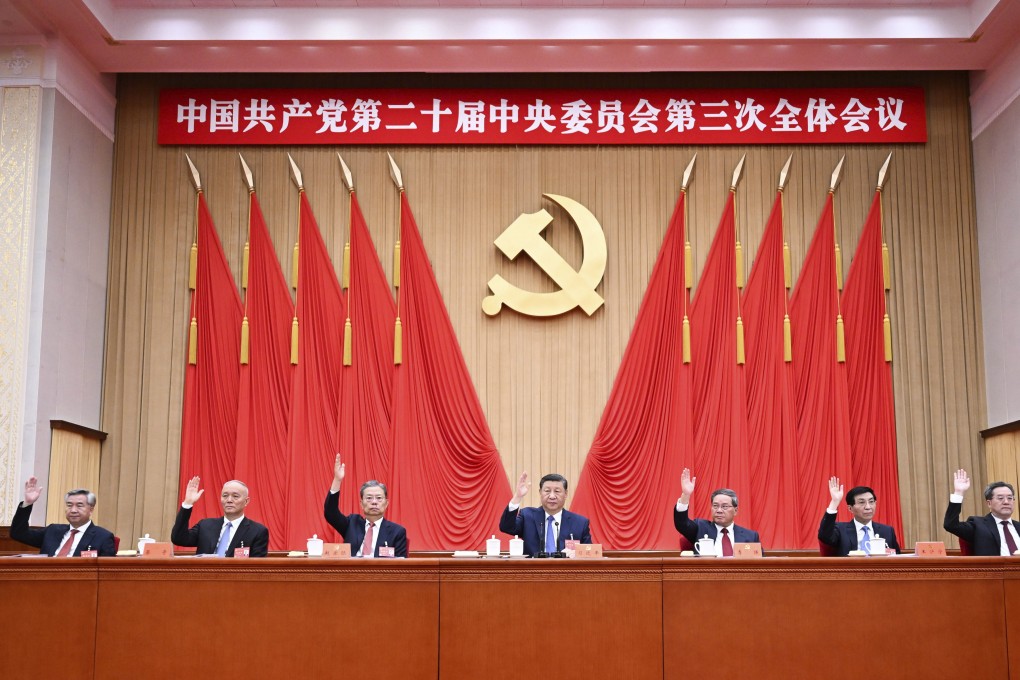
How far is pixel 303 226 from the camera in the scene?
7.80m

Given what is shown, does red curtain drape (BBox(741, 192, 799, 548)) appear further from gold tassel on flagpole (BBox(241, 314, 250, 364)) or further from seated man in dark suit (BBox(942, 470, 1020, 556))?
gold tassel on flagpole (BBox(241, 314, 250, 364))

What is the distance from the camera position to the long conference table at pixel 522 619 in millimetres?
3855

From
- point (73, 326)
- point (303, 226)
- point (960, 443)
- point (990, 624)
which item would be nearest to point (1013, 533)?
point (990, 624)

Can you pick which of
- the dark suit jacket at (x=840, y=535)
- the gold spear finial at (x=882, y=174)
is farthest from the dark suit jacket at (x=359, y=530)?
the gold spear finial at (x=882, y=174)

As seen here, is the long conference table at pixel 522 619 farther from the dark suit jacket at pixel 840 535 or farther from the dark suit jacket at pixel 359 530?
the dark suit jacket at pixel 359 530

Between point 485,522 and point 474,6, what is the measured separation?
3455 mm

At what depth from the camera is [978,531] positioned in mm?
5367

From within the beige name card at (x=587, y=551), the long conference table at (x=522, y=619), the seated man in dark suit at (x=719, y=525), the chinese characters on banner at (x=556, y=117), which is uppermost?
the chinese characters on banner at (x=556, y=117)

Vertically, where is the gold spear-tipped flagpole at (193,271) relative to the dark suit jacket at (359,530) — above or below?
above

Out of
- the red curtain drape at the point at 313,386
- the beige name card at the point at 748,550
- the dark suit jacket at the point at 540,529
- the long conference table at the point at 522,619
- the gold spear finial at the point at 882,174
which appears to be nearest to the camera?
the long conference table at the point at 522,619

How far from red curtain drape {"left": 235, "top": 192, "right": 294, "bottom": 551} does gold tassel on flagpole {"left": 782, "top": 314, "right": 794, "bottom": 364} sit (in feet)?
11.2

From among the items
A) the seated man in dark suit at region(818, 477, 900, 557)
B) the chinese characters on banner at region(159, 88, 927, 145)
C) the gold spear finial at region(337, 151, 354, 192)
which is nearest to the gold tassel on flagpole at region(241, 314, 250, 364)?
the gold spear finial at region(337, 151, 354, 192)

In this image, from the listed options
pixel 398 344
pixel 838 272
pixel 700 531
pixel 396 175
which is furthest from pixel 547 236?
pixel 700 531

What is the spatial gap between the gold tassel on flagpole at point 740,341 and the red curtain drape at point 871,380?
743 mm
